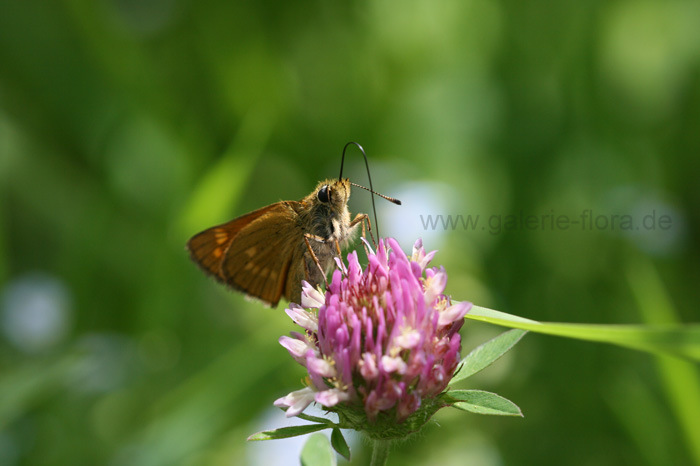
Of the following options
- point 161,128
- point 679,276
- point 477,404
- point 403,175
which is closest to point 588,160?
point 679,276

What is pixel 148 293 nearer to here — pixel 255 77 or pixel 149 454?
pixel 149 454

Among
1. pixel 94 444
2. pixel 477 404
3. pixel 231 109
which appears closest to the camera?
pixel 477 404

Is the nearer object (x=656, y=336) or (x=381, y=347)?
(x=656, y=336)

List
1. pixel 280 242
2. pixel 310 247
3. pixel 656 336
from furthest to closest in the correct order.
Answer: pixel 280 242
pixel 310 247
pixel 656 336

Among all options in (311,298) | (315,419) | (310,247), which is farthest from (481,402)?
(310,247)

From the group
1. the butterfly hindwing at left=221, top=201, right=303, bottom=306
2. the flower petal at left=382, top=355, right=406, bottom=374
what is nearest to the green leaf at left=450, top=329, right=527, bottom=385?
the flower petal at left=382, top=355, right=406, bottom=374

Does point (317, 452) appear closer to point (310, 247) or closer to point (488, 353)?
point (488, 353)

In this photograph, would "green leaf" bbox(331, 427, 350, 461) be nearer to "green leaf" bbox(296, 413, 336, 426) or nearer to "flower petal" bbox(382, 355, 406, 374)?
"green leaf" bbox(296, 413, 336, 426)

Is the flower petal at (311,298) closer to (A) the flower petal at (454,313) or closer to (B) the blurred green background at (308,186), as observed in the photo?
(A) the flower petal at (454,313)
